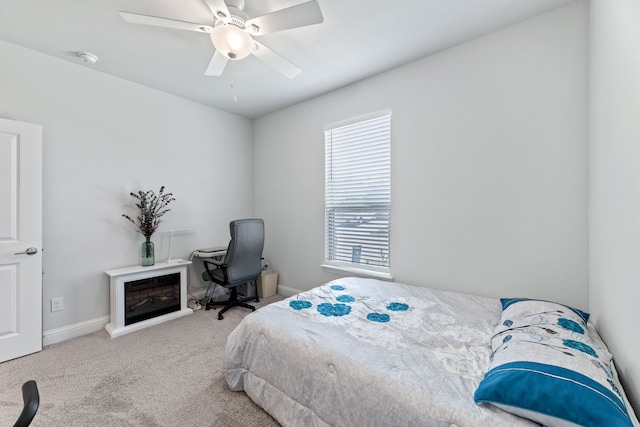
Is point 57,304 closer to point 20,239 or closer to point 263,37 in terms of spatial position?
point 20,239

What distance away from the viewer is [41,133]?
93.0 inches

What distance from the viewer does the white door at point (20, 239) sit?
218 cm

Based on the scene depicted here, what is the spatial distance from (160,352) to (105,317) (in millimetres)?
1031

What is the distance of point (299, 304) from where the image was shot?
79.4 inches

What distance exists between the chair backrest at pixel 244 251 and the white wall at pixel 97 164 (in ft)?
3.06

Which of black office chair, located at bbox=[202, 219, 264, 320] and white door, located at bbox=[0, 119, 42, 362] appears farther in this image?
black office chair, located at bbox=[202, 219, 264, 320]

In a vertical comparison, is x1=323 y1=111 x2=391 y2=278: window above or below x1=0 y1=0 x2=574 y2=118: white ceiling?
below

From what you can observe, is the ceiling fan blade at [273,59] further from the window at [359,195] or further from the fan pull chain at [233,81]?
the window at [359,195]

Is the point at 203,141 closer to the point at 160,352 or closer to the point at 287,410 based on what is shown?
the point at 160,352

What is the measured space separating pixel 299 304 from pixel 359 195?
1538 millimetres

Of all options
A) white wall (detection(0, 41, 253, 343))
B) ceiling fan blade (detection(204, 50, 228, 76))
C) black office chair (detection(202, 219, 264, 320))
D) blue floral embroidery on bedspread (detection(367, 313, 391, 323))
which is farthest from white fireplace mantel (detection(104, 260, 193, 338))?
blue floral embroidery on bedspread (detection(367, 313, 391, 323))

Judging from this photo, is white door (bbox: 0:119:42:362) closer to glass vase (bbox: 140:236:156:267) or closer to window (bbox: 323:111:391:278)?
glass vase (bbox: 140:236:156:267)

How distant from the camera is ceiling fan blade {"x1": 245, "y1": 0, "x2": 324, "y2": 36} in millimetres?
1587

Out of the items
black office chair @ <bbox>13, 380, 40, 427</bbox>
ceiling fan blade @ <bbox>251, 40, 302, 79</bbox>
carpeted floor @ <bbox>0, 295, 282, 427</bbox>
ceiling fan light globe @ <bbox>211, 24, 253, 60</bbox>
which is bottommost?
carpeted floor @ <bbox>0, 295, 282, 427</bbox>
